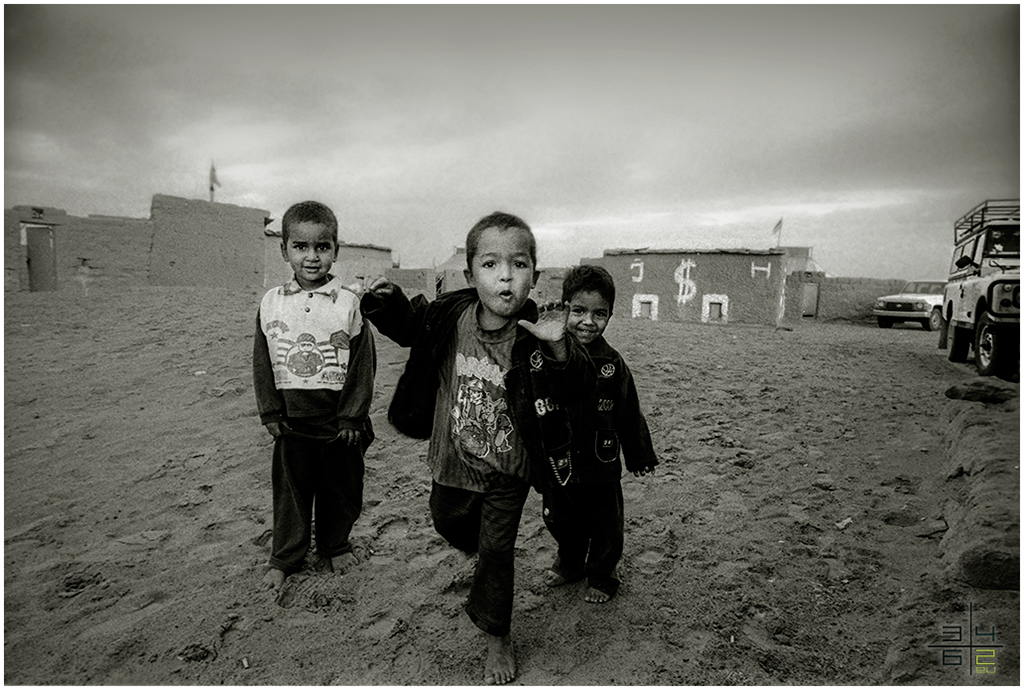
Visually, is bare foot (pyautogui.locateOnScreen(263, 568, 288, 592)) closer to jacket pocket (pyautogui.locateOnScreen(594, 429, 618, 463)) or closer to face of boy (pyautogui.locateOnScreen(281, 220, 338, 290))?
face of boy (pyautogui.locateOnScreen(281, 220, 338, 290))

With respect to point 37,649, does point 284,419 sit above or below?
above

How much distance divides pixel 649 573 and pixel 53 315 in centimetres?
764

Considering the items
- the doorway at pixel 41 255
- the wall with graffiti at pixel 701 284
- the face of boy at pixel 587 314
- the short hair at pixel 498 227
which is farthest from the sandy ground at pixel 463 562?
the wall with graffiti at pixel 701 284

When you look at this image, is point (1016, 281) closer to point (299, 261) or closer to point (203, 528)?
point (299, 261)

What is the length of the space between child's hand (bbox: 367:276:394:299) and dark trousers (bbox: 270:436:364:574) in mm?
755

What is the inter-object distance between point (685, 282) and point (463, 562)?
10.8 meters

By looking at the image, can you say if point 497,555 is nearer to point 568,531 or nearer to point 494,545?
point 494,545

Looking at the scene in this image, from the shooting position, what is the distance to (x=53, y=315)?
279 inches

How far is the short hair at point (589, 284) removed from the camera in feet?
7.18

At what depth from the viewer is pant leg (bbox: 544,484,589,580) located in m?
1.92

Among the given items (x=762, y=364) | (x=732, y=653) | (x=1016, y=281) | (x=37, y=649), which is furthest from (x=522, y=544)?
(x=762, y=364)

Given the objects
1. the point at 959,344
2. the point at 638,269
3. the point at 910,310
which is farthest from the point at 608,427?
the point at 910,310

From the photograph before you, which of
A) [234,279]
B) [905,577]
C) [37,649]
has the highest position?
[234,279]

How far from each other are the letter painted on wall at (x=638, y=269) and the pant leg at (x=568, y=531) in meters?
11.0
